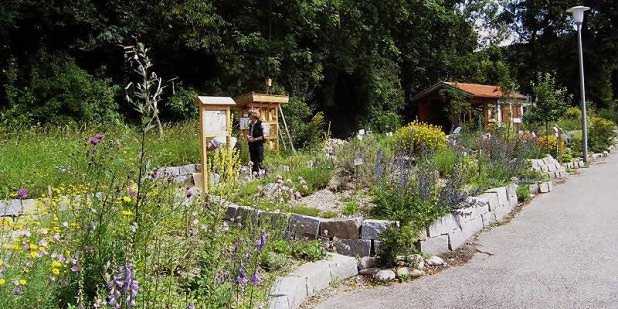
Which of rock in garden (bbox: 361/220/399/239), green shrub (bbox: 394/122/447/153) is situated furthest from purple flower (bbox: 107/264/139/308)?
green shrub (bbox: 394/122/447/153)

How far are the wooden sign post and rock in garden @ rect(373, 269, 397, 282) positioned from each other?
10.7ft

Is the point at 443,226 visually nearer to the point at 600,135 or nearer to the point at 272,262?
the point at 272,262

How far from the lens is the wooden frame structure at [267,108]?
13480mm

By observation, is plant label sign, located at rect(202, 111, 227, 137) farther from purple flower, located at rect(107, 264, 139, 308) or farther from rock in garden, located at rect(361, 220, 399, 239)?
purple flower, located at rect(107, 264, 139, 308)

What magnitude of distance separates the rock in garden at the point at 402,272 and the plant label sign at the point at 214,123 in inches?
155

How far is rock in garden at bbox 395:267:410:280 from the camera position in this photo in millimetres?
5426

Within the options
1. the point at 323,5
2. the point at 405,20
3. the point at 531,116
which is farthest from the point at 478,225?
the point at 405,20

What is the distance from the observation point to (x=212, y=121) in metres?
8.48

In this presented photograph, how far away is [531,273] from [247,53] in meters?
14.6

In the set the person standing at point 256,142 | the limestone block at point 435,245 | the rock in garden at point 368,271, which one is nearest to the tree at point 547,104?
the person standing at point 256,142

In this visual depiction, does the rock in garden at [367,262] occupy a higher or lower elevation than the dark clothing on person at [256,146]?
lower

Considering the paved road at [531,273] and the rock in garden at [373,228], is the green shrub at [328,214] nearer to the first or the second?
the rock in garden at [373,228]

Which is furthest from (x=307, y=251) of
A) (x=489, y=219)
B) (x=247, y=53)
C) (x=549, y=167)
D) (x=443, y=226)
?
(x=247, y=53)

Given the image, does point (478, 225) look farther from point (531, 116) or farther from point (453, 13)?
point (453, 13)
